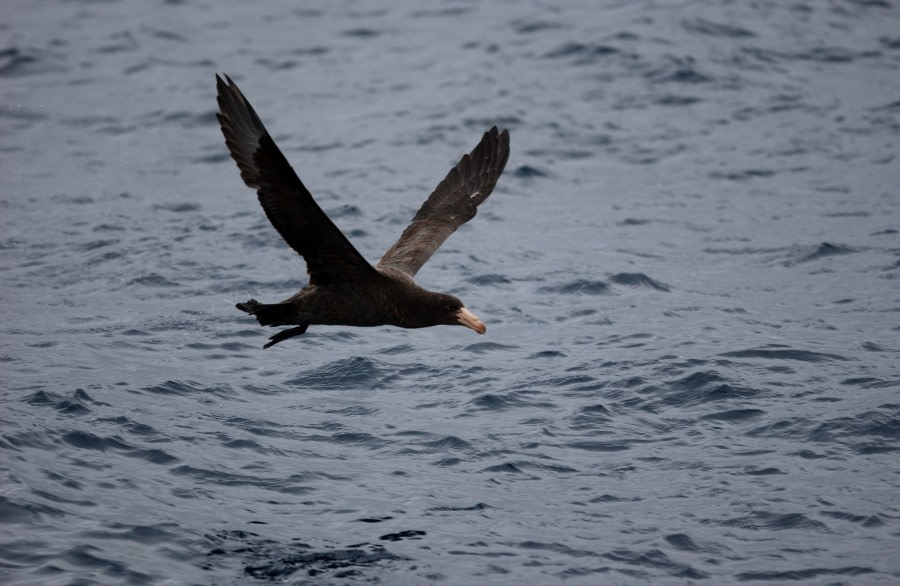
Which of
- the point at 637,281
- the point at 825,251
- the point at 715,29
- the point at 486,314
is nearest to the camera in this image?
the point at 486,314

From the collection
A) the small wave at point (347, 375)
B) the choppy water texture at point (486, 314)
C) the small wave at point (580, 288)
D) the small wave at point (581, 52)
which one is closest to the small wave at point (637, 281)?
the choppy water texture at point (486, 314)

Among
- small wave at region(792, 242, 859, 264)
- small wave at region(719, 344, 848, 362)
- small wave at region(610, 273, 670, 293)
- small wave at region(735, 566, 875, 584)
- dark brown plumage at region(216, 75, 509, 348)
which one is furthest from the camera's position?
small wave at region(792, 242, 859, 264)

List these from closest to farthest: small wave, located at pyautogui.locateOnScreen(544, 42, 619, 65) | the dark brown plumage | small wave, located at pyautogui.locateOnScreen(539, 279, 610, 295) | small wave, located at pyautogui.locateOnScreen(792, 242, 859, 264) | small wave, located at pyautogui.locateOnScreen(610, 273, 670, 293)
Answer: the dark brown plumage → small wave, located at pyautogui.locateOnScreen(539, 279, 610, 295) → small wave, located at pyautogui.locateOnScreen(610, 273, 670, 293) → small wave, located at pyautogui.locateOnScreen(792, 242, 859, 264) → small wave, located at pyautogui.locateOnScreen(544, 42, 619, 65)

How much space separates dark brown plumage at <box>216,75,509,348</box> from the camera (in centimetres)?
941

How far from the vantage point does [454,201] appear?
1257 cm

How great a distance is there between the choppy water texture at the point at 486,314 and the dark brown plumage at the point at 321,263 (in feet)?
3.78

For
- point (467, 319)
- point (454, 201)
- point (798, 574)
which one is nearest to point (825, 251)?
point (454, 201)

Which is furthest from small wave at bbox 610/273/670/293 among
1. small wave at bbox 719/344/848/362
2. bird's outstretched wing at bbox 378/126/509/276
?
bird's outstretched wing at bbox 378/126/509/276

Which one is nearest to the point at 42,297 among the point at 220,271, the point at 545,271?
the point at 220,271

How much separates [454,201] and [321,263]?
2.76 metres

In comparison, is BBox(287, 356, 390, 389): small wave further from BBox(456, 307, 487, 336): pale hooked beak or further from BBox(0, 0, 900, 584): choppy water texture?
BBox(456, 307, 487, 336): pale hooked beak

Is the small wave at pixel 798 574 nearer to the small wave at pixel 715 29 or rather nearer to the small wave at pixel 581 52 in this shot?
the small wave at pixel 581 52

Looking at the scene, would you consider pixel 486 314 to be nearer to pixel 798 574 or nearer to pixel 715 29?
pixel 798 574

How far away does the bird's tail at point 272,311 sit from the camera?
10266 millimetres
